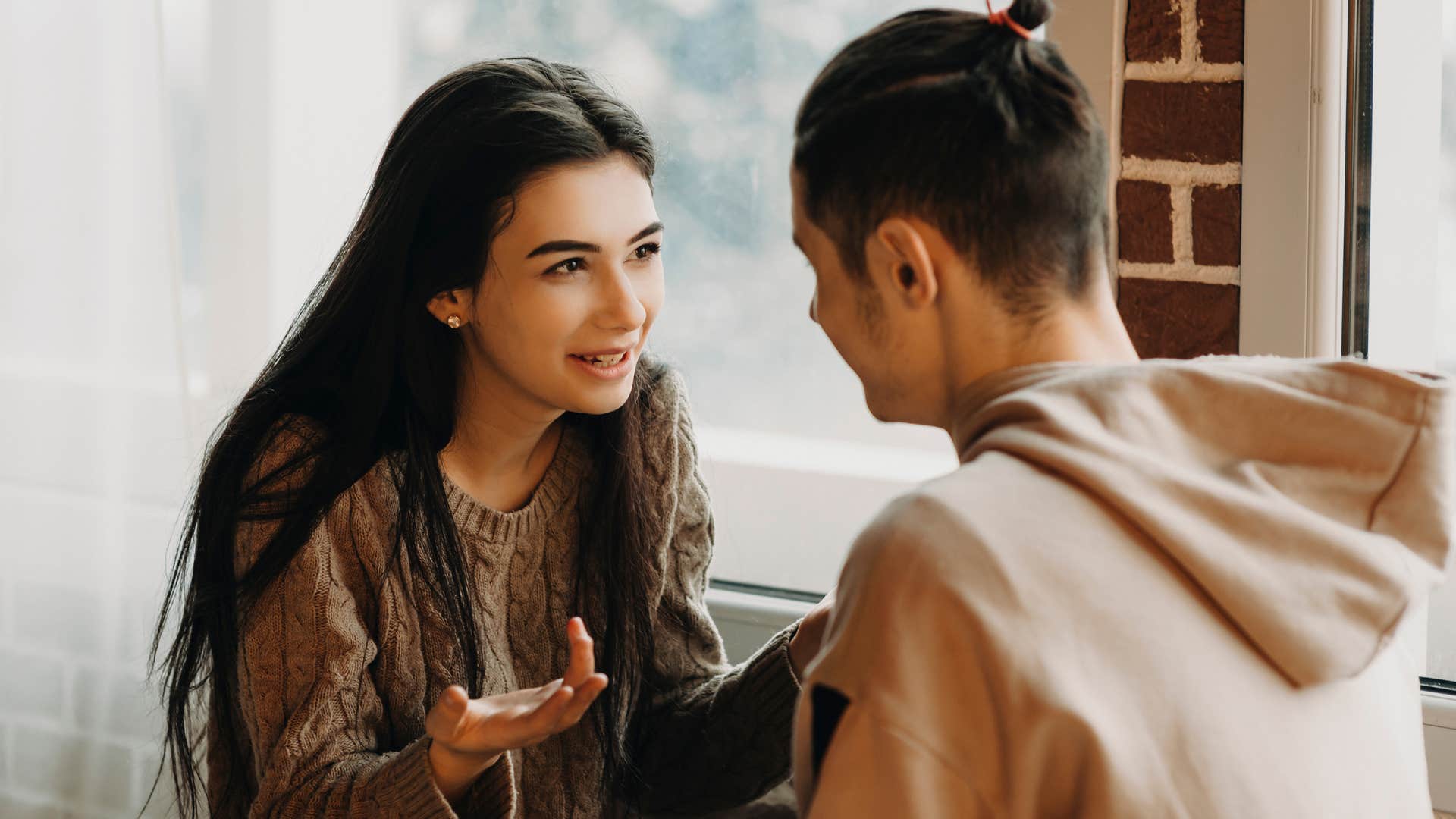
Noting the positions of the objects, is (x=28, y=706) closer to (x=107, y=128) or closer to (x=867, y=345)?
(x=107, y=128)

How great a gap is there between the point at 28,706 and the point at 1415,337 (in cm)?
201

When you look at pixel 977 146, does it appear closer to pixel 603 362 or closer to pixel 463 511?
pixel 603 362

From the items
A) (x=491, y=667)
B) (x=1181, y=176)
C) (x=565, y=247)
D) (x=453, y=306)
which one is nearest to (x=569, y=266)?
(x=565, y=247)

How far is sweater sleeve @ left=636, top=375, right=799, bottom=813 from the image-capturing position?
4.86ft

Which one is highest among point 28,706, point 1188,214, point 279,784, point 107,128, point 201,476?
point 107,128

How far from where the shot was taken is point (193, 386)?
6.82 feet

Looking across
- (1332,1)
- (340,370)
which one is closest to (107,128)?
(340,370)

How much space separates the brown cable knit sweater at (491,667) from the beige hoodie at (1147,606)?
626 millimetres

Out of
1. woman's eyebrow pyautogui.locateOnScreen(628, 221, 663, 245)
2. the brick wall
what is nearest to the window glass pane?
the brick wall

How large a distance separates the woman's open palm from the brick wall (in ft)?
2.51

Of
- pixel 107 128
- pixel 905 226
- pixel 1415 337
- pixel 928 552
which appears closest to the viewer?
pixel 928 552

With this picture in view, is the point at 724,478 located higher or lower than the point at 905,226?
lower

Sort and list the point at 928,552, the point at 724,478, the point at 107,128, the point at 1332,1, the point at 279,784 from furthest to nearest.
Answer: the point at 724,478
the point at 107,128
the point at 1332,1
the point at 279,784
the point at 928,552

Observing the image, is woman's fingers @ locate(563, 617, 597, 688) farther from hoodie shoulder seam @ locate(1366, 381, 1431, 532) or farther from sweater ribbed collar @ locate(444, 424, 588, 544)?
hoodie shoulder seam @ locate(1366, 381, 1431, 532)
